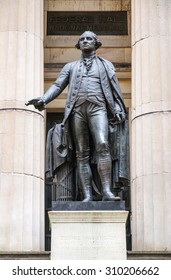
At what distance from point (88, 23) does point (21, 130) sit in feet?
18.6

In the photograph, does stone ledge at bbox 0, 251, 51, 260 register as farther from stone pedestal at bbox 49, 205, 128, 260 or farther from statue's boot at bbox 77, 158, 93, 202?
stone pedestal at bbox 49, 205, 128, 260

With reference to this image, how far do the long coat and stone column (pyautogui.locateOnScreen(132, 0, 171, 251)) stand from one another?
5419mm

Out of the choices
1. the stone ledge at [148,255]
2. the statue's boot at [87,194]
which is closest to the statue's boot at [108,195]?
the statue's boot at [87,194]

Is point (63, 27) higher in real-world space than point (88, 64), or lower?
higher

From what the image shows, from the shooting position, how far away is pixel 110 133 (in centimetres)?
1390

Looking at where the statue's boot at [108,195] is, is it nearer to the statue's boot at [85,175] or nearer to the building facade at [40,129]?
the statue's boot at [85,175]

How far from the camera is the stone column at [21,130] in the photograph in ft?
62.6

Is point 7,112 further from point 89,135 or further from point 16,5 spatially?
point 89,135

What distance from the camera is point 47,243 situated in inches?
875

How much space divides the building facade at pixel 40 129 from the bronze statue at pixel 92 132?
212 inches

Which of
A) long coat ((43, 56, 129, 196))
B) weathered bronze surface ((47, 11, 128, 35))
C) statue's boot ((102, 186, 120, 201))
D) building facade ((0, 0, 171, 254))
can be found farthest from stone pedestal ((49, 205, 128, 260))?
weathered bronze surface ((47, 11, 128, 35))

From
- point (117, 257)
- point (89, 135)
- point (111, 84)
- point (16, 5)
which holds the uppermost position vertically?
point (16, 5)

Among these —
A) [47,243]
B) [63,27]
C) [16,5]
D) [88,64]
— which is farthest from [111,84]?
[63,27]

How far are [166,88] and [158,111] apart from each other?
1.95 ft
